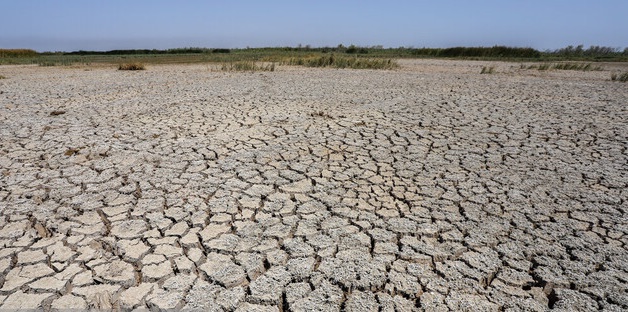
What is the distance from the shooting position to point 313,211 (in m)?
2.78

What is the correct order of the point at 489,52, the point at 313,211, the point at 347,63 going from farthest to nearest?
the point at 489,52
the point at 347,63
the point at 313,211

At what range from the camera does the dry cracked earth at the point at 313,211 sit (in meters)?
1.96

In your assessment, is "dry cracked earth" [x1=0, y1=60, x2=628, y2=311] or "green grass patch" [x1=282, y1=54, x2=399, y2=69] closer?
"dry cracked earth" [x1=0, y1=60, x2=628, y2=311]

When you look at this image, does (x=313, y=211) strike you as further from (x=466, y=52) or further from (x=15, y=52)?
(x=15, y=52)

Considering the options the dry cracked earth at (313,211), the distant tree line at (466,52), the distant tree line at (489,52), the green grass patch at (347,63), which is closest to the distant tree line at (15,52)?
the distant tree line at (466,52)

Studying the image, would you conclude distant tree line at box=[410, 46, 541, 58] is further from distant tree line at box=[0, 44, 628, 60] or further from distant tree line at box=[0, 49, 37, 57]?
distant tree line at box=[0, 49, 37, 57]

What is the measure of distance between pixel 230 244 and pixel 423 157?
7.90 ft

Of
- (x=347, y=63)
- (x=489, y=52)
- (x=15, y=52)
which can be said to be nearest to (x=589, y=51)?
(x=489, y=52)

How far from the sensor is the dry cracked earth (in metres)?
1.96

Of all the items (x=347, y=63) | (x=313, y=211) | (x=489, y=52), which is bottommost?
(x=313, y=211)

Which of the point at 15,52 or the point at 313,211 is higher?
the point at 15,52

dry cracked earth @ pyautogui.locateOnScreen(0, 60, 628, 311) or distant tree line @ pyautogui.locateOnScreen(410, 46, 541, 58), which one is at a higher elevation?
distant tree line @ pyautogui.locateOnScreen(410, 46, 541, 58)

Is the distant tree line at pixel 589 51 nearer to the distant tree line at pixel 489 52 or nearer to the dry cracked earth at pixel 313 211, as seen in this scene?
the distant tree line at pixel 489 52

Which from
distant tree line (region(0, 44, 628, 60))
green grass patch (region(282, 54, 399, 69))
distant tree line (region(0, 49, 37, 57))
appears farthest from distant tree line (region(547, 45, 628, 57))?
distant tree line (region(0, 49, 37, 57))
